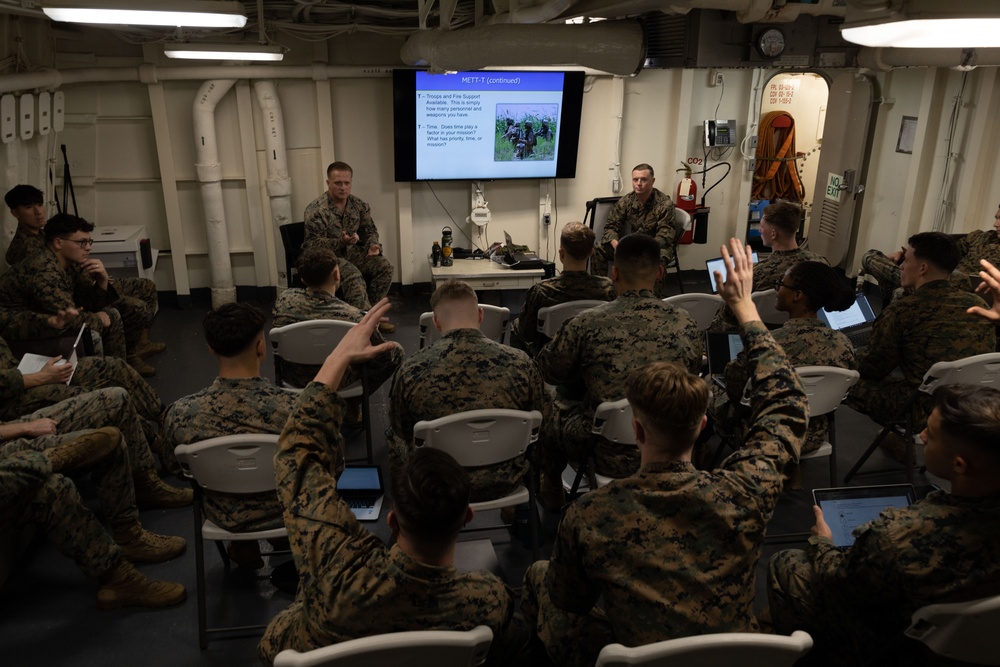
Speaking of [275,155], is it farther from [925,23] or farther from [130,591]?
[925,23]

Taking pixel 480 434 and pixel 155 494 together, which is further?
pixel 155 494

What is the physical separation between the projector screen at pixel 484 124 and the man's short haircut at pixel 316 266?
3.15m

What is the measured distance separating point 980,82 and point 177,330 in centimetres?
722

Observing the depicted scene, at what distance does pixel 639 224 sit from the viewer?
678cm

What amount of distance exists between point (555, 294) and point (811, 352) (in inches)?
A: 60.9

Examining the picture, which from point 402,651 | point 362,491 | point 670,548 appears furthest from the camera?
point 362,491

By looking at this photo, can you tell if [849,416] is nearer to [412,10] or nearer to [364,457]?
[364,457]


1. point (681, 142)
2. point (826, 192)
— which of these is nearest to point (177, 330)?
point (681, 142)

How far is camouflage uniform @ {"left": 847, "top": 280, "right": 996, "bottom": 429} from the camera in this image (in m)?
3.68

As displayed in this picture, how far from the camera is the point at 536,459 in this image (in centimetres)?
356

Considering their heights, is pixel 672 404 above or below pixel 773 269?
above

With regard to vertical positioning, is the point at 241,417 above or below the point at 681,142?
below

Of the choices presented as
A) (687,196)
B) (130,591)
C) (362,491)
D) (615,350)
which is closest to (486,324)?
(615,350)

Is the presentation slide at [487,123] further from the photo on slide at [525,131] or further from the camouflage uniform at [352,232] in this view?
the camouflage uniform at [352,232]
